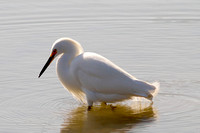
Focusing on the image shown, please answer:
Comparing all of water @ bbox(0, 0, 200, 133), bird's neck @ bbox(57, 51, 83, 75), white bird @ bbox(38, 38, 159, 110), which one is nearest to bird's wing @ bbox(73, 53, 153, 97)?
white bird @ bbox(38, 38, 159, 110)

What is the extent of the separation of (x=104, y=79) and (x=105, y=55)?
2471 mm

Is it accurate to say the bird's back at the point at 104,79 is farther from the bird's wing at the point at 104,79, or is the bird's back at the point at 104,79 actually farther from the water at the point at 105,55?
the water at the point at 105,55

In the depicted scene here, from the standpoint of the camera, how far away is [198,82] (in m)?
8.95

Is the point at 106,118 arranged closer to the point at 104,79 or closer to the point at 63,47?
the point at 104,79

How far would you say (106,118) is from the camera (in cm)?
802

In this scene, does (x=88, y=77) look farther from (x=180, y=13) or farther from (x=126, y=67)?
(x=180, y=13)

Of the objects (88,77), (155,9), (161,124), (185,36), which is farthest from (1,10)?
(161,124)

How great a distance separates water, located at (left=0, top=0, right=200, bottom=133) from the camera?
7777mm

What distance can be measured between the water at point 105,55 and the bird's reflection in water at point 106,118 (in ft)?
0.05

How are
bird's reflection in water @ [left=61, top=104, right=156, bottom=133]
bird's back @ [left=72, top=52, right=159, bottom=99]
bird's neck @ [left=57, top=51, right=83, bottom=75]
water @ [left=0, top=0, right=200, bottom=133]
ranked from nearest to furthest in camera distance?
bird's reflection in water @ [left=61, top=104, right=156, bottom=133] → water @ [left=0, top=0, right=200, bottom=133] → bird's back @ [left=72, top=52, right=159, bottom=99] → bird's neck @ [left=57, top=51, right=83, bottom=75]

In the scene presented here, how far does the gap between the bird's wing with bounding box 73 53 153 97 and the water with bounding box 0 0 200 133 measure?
0.40 metres

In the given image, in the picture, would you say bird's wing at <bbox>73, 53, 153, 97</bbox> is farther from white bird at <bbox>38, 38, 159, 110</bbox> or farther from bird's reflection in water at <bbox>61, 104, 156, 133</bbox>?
bird's reflection in water at <bbox>61, 104, 156, 133</bbox>

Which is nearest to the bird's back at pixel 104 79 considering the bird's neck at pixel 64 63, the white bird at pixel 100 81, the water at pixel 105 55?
the white bird at pixel 100 81

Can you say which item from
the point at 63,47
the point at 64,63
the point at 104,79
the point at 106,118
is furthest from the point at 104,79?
the point at 63,47
